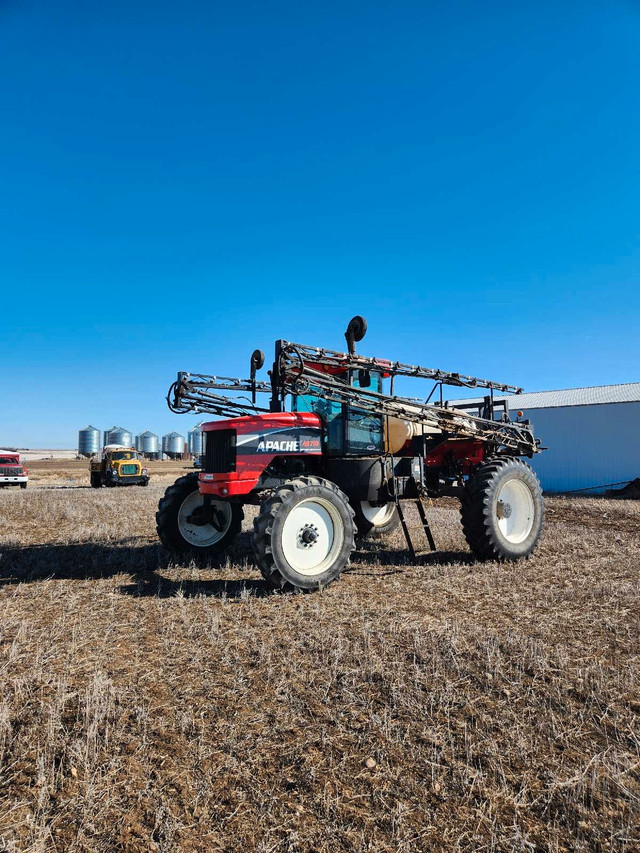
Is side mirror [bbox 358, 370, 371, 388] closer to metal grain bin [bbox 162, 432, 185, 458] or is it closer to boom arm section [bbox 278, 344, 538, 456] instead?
boom arm section [bbox 278, 344, 538, 456]

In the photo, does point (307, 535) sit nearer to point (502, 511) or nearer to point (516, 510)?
point (502, 511)

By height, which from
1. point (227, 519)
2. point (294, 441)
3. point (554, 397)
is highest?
point (554, 397)

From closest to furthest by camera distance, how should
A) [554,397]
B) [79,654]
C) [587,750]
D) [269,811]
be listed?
[269,811] < [587,750] < [79,654] < [554,397]

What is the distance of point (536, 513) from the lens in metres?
8.50

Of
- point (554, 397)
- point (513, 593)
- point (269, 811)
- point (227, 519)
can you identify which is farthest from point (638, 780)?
point (554, 397)

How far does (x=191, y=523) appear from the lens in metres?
8.29

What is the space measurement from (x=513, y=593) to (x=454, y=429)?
9.88 ft

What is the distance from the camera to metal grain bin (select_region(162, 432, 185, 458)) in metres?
90.2

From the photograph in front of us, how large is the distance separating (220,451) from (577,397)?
2654 centimetres

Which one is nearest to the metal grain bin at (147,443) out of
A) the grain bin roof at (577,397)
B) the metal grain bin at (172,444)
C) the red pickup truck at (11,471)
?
the metal grain bin at (172,444)

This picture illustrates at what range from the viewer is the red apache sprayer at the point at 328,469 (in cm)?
643

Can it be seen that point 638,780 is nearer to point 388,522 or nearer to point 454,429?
point 454,429

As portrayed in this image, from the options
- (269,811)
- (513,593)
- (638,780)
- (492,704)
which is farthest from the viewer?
(513,593)

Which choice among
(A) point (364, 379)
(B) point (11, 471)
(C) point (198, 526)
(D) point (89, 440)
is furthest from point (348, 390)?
(D) point (89, 440)
